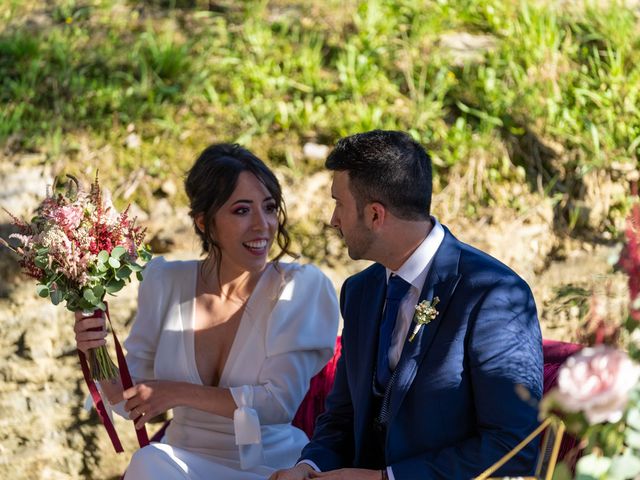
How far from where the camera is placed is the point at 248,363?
3.93 meters

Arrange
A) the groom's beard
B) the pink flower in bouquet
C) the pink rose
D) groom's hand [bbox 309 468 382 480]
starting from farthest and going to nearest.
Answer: the pink flower in bouquet < the groom's beard < groom's hand [bbox 309 468 382 480] < the pink rose

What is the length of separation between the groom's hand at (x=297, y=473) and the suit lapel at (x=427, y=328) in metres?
0.38

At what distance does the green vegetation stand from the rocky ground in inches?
5.9

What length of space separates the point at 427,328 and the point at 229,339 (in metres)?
1.16

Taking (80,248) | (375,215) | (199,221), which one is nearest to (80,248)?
(80,248)

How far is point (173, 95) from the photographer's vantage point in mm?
6125

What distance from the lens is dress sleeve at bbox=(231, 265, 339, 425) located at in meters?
3.81

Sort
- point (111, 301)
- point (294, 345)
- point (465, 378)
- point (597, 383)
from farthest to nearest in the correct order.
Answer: point (111, 301), point (294, 345), point (465, 378), point (597, 383)

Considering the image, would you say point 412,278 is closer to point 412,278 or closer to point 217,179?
point 412,278

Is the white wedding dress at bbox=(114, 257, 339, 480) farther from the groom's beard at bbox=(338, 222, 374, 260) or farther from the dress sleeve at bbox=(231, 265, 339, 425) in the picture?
the groom's beard at bbox=(338, 222, 374, 260)

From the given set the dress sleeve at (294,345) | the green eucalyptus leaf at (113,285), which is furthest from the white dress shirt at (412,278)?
the green eucalyptus leaf at (113,285)

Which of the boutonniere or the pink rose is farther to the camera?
the boutonniere

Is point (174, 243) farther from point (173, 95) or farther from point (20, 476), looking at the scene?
point (20, 476)

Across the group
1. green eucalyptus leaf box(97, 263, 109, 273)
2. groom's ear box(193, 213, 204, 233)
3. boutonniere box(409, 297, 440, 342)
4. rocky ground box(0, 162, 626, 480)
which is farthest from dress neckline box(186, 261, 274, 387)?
rocky ground box(0, 162, 626, 480)
